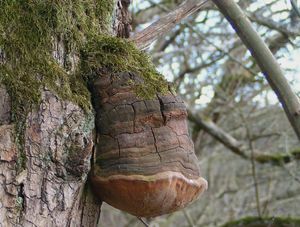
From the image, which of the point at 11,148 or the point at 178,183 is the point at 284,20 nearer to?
the point at 178,183

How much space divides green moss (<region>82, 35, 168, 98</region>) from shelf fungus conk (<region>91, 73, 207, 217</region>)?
0.03 m

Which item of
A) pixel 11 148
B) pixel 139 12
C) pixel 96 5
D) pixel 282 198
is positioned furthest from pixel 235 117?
pixel 11 148

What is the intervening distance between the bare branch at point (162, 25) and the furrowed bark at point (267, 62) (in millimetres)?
191

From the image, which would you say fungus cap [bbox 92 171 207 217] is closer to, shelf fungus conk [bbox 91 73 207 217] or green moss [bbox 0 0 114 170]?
shelf fungus conk [bbox 91 73 207 217]

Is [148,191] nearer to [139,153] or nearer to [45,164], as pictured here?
[139,153]

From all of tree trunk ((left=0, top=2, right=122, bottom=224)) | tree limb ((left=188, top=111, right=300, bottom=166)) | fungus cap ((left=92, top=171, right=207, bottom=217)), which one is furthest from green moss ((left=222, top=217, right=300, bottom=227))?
tree trunk ((left=0, top=2, right=122, bottom=224))

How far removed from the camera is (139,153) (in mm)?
1438

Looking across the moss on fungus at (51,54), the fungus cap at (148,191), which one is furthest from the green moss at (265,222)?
the moss on fungus at (51,54)

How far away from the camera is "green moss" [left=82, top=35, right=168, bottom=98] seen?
5.00 ft

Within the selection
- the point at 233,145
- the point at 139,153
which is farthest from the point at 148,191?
the point at 233,145

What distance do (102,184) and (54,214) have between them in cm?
17

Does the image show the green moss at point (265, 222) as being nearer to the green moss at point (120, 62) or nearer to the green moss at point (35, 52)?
the green moss at point (120, 62)

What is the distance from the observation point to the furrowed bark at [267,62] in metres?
1.62

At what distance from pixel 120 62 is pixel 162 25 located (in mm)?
324
